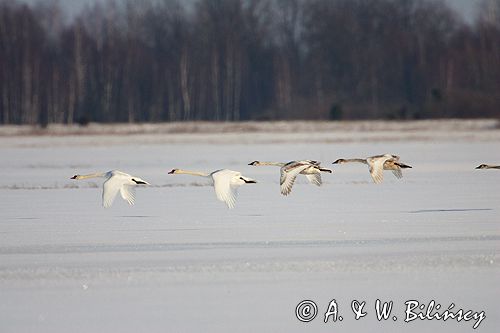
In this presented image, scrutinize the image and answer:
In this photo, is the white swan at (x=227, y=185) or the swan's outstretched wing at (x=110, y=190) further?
the swan's outstretched wing at (x=110, y=190)

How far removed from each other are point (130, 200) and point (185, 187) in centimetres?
517

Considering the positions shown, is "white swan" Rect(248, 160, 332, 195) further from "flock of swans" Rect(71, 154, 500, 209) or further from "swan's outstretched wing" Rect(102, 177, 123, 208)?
"swan's outstretched wing" Rect(102, 177, 123, 208)

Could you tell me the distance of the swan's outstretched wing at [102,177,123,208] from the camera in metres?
10.0

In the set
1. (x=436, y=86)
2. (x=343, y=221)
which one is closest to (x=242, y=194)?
(x=343, y=221)

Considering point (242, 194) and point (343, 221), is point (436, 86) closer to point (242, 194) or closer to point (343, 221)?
point (242, 194)

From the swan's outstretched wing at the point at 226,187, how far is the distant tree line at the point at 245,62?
29.1m


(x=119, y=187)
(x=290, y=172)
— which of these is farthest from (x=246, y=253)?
(x=119, y=187)

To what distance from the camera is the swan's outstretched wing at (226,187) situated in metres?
9.93

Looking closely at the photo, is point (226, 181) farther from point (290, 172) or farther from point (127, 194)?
point (127, 194)

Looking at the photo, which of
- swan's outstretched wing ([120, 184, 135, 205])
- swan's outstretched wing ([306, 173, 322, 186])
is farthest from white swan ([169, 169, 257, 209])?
swan's outstretched wing ([306, 173, 322, 186])

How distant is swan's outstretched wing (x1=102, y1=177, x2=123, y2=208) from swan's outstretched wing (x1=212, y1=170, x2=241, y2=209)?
36.7 inches

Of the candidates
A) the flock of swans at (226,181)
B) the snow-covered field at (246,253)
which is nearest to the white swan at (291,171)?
the flock of swans at (226,181)

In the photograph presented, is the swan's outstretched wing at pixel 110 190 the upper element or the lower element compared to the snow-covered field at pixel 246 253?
upper

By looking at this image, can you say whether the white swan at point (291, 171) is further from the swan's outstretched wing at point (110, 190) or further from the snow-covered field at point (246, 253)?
the swan's outstretched wing at point (110, 190)
